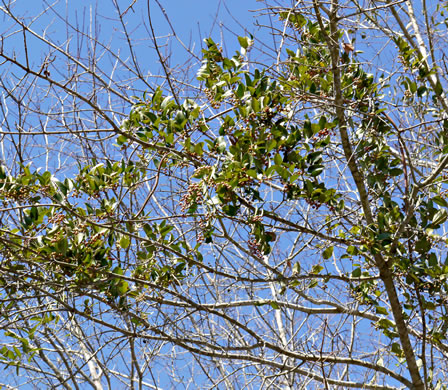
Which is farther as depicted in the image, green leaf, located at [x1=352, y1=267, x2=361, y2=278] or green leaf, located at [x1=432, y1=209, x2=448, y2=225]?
green leaf, located at [x1=352, y1=267, x2=361, y2=278]

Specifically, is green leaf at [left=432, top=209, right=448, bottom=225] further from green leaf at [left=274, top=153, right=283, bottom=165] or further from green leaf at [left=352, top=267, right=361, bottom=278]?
green leaf at [left=274, top=153, right=283, bottom=165]

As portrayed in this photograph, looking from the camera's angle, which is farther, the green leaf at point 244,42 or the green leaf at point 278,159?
the green leaf at point 244,42

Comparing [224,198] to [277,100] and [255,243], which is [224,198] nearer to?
[255,243]

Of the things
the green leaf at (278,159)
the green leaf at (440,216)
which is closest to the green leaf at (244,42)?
the green leaf at (278,159)

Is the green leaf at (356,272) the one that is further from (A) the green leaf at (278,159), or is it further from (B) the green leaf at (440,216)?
(A) the green leaf at (278,159)

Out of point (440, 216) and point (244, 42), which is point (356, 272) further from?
point (244, 42)

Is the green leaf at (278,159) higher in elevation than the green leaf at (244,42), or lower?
lower

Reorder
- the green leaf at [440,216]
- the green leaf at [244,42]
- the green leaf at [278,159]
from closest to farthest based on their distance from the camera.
Result: 1. the green leaf at [278,159]
2. the green leaf at [440,216]
3. the green leaf at [244,42]

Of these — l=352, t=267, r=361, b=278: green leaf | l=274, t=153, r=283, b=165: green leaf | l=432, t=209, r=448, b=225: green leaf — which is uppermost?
l=274, t=153, r=283, b=165: green leaf

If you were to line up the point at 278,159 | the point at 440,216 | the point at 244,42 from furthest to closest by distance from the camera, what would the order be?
the point at 244,42, the point at 440,216, the point at 278,159

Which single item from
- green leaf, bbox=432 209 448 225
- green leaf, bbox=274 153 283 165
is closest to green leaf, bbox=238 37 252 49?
green leaf, bbox=274 153 283 165

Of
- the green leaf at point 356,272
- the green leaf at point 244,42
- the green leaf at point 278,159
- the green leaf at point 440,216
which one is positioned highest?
the green leaf at point 244,42

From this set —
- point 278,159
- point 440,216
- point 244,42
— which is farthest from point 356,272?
point 244,42

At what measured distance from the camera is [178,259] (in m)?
→ 3.26
